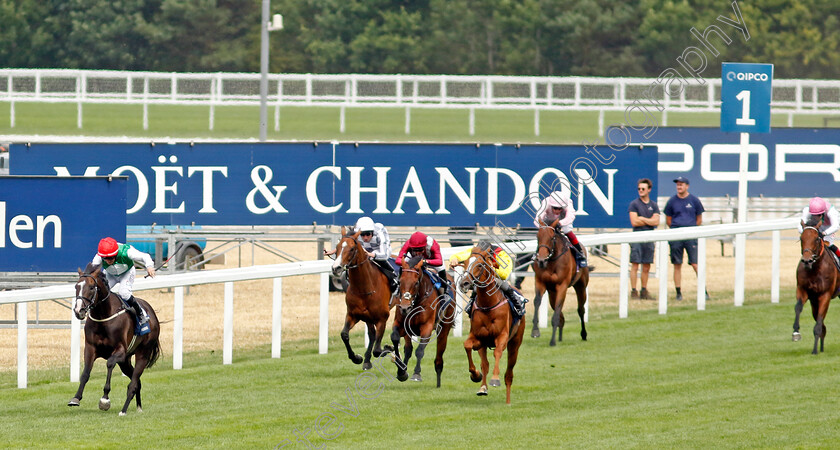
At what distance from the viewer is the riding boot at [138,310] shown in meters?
10.0

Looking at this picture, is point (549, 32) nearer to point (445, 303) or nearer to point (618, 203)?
point (618, 203)

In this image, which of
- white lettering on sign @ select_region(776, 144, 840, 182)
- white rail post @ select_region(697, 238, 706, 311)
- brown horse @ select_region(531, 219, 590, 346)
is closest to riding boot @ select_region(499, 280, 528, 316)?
brown horse @ select_region(531, 219, 590, 346)

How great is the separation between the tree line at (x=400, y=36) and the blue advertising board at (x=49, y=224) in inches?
1300

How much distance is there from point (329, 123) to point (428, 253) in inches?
899

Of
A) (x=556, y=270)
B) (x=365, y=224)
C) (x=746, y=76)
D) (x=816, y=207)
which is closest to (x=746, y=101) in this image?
(x=746, y=76)

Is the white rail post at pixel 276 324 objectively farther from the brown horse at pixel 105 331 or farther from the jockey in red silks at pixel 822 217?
the jockey in red silks at pixel 822 217

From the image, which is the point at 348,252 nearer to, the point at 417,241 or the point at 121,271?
the point at 417,241

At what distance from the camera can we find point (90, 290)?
379 inches

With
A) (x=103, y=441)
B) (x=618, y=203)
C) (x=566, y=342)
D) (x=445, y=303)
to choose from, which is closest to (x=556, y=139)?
(x=618, y=203)

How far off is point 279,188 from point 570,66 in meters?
31.5

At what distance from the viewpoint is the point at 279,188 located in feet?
55.9

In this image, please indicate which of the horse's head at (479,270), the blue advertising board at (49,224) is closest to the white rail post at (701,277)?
the horse's head at (479,270)

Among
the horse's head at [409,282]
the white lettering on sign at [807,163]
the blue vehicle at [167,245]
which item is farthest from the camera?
the white lettering on sign at [807,163]

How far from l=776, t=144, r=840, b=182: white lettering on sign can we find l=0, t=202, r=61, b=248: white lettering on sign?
12.4m
